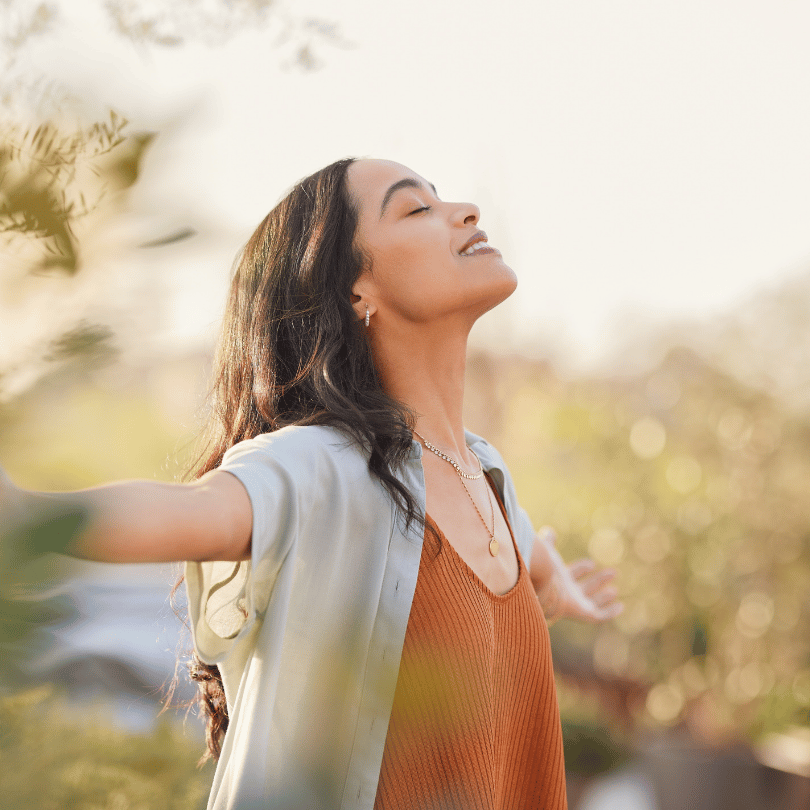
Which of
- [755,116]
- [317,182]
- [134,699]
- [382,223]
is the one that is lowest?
[134,699]

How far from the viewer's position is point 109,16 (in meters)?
0.38

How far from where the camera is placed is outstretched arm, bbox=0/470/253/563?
377 millimetres

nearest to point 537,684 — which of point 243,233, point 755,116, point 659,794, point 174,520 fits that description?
point 174,520

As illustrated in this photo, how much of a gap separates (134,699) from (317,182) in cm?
92

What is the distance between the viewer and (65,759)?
0.45m

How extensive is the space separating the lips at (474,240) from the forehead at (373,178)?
15cm

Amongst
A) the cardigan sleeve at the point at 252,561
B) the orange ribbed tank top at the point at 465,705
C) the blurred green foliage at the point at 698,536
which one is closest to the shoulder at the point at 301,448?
the cardigan sleeve at the point at 252,561

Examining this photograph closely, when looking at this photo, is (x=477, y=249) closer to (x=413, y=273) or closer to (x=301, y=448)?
(x=413, y=273)

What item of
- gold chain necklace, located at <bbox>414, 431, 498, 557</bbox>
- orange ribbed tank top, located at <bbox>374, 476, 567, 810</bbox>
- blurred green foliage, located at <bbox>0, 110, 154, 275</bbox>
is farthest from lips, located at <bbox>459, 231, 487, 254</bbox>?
blurred green foliage, located at <bbox>0, 110, 154, 275</bbox>

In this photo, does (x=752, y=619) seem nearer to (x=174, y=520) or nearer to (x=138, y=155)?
(x=174, y=520)

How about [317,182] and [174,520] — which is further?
[317,182]

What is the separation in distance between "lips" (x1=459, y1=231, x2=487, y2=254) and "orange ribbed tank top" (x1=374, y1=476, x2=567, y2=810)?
0.47 metres

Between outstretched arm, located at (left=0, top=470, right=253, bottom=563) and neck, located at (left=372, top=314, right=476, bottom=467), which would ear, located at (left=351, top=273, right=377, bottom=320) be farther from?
outstretched arm, located at (left=0, top=470, right=253, bottom=563)

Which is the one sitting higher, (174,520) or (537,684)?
(174,520)
